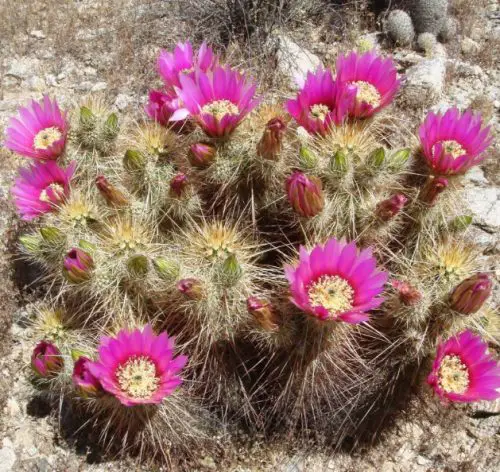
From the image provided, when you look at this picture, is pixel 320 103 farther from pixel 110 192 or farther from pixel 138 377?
pixel 138 377

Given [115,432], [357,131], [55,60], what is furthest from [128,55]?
[115,432]

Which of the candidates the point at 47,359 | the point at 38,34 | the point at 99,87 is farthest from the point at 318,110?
the point at 38,34

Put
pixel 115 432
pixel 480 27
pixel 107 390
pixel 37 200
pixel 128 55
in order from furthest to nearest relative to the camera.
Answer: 1. pixel 480 27
2. pixel 128 55
3. pixel 37 200
4. pixel 115 432
5. pixel 107 390

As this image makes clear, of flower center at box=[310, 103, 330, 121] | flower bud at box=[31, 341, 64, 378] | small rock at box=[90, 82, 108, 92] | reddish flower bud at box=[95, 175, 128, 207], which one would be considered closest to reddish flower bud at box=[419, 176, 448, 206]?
flower center at box=[310, 103, 330, 121]

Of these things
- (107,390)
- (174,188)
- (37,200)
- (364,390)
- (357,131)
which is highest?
(357,131)

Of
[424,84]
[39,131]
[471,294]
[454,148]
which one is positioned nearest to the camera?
[471,294]

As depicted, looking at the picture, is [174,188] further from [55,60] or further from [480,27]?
[480,27]

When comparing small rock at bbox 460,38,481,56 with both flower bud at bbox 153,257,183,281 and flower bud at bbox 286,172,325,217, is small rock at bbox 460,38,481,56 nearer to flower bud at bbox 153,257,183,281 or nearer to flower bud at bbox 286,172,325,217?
flower bud at bbox 286,172,325,217
